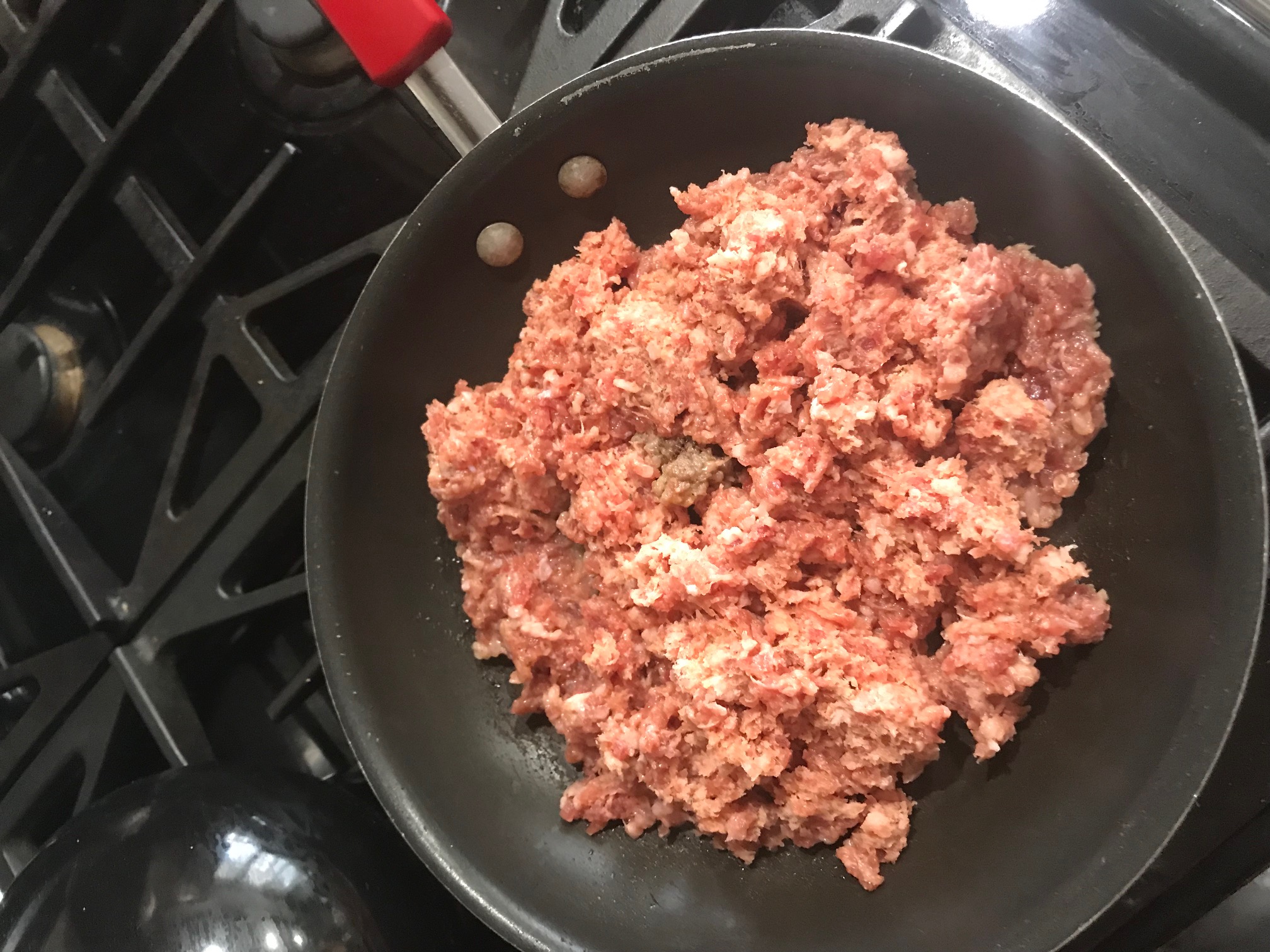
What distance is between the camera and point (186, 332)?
189 cm

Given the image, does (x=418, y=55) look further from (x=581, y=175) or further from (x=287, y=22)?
(x=287, y=22)

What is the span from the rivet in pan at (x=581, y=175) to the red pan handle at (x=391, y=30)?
0.27 metres

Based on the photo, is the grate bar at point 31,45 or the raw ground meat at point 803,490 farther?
the grate bar at point 31,45

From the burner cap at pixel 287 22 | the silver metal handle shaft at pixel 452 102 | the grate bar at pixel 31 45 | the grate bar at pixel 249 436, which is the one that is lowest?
the grate bar at pixel 249 436

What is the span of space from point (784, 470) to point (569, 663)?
0.51 metres

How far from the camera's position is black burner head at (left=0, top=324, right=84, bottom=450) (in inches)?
77.2

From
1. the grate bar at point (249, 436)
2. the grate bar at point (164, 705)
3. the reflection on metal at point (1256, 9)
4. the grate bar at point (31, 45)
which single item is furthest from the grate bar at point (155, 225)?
the reflection on metal at point (1256, 9)

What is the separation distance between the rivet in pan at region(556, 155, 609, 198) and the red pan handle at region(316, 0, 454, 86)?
271 mm

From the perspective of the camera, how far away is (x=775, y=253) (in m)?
1.25

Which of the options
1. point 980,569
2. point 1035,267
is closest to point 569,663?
point 980,569

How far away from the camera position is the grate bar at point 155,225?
1838 mm

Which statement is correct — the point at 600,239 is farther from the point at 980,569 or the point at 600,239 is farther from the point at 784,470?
the point at 980,569

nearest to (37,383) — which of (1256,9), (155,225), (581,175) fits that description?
(155,225)

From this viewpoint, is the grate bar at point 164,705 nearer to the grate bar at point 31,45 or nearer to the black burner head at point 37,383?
the black burner head at point 37,383
